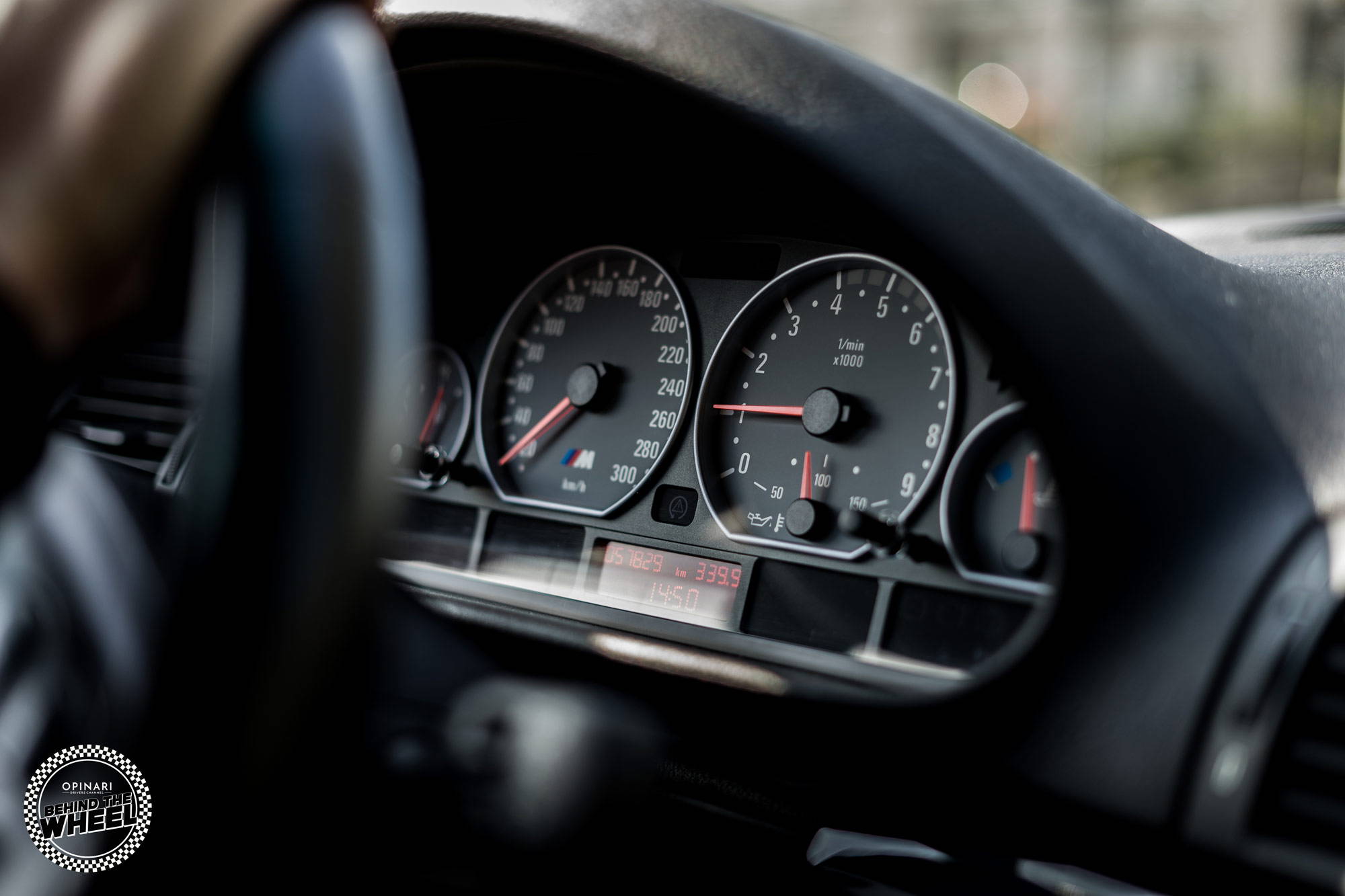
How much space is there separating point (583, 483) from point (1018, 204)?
109 centimetres

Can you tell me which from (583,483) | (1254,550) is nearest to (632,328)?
(583,483)

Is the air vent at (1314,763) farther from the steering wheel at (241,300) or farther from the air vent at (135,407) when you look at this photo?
the air vent at (135,407)

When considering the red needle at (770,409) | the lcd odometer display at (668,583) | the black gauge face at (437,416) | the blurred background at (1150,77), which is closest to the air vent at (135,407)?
the black gauge face at (437,416)

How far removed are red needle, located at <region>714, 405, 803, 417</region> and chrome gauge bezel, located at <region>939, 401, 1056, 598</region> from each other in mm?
282

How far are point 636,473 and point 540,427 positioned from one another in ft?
0.84

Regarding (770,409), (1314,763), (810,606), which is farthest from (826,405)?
(1314,763)

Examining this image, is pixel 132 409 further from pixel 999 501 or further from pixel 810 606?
pixel 999 501

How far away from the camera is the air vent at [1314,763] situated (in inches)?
40.2

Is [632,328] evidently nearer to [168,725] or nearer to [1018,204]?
[1018,204]

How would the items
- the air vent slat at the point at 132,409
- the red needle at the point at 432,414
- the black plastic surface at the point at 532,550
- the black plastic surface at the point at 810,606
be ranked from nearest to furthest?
the black plastic surface at the point at 810,606
the black plastic surface at the point at 532,550
the air vent slat at the point at 132,409
the red needle at the point at 432,414

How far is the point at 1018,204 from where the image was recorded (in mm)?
1188

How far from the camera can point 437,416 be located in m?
2.37

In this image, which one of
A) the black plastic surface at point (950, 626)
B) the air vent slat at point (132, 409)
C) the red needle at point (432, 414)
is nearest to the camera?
the black plastic surface at point (950, 626)

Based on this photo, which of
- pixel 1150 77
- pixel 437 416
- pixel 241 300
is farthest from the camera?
pixel 1150 77
